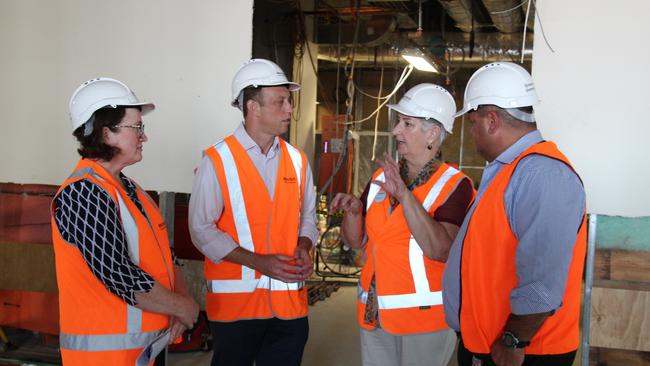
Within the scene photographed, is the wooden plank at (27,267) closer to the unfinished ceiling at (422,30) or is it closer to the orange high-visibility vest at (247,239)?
the orange high-visibility vest at (247,239)

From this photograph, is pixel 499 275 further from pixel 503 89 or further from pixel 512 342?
pixel 503 89

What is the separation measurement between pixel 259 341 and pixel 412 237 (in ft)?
2.50

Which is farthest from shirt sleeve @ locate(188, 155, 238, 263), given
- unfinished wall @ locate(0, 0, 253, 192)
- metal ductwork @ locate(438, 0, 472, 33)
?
metal ductwork @ locate(438, 0, 472, 33)

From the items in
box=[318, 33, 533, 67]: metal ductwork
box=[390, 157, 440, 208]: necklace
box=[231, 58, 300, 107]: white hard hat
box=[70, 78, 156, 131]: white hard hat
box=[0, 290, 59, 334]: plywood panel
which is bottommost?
box=[0, 290, 59, 334]: plywood panel

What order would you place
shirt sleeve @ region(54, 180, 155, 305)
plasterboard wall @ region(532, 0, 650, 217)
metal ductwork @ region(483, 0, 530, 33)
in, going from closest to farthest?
shirt sleeve @ region(54, 180, 155, 305)
plasterboard wall @ region(532, 0, 650, 217)
metal ductwork @ region(483, 0, 530, 33)

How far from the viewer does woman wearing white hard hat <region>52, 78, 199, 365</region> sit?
6.07 ft

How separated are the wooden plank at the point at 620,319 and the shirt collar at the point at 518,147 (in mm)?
1245

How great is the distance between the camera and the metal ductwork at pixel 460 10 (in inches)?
237

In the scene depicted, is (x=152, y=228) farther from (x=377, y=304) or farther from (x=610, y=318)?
(x=610, y=318)

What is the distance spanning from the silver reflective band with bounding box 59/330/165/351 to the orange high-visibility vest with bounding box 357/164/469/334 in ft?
2.99

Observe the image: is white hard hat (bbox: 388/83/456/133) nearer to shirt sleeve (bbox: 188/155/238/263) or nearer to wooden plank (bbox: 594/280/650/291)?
shirt sleeve (bbox: 188/155/238/263)

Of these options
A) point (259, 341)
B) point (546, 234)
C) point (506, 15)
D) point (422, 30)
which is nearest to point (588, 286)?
A: point (546, 234)

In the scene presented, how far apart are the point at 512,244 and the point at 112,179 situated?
1247 millimetres

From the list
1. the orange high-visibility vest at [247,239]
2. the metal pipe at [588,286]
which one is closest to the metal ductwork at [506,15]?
Result: the metal pipe at [588,286]
